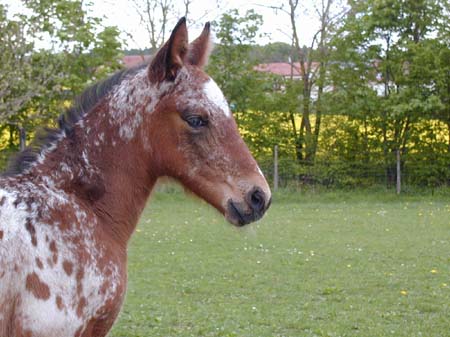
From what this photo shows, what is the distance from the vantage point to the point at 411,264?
11.8 meters

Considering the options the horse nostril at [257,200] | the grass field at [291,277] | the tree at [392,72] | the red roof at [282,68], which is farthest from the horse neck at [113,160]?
the red roof at [282,68]

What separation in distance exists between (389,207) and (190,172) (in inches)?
762

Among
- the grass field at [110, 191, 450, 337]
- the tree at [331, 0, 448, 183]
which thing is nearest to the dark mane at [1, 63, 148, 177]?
the grass field at [110, 191, 450, 337]

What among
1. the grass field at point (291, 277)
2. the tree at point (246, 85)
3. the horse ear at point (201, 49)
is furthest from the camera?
the tree at point (246, 85)

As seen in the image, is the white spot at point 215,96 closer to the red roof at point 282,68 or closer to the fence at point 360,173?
the fence at point 360,173

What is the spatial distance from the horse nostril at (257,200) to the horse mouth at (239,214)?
25 millimetres

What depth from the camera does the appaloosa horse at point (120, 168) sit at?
9.90 feet

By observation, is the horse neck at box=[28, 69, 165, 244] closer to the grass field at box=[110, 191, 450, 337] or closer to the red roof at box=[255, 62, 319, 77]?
the grass field at box=[110, 191, 450, 337]

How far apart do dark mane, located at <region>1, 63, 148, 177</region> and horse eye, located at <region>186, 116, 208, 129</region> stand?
491 millimetres

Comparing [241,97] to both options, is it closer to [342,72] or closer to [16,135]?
[342,72]

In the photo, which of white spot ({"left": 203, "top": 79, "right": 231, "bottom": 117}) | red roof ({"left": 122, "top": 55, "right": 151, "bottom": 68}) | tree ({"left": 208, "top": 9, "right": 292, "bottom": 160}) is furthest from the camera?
tree ({"left": 208, "top": 9, "right": 292, "bottom": 160})

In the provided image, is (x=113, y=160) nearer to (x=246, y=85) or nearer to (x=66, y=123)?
(x=66, y=123)

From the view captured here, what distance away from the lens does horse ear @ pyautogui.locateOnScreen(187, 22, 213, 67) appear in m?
3.52

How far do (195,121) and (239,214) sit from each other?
1.76ft
